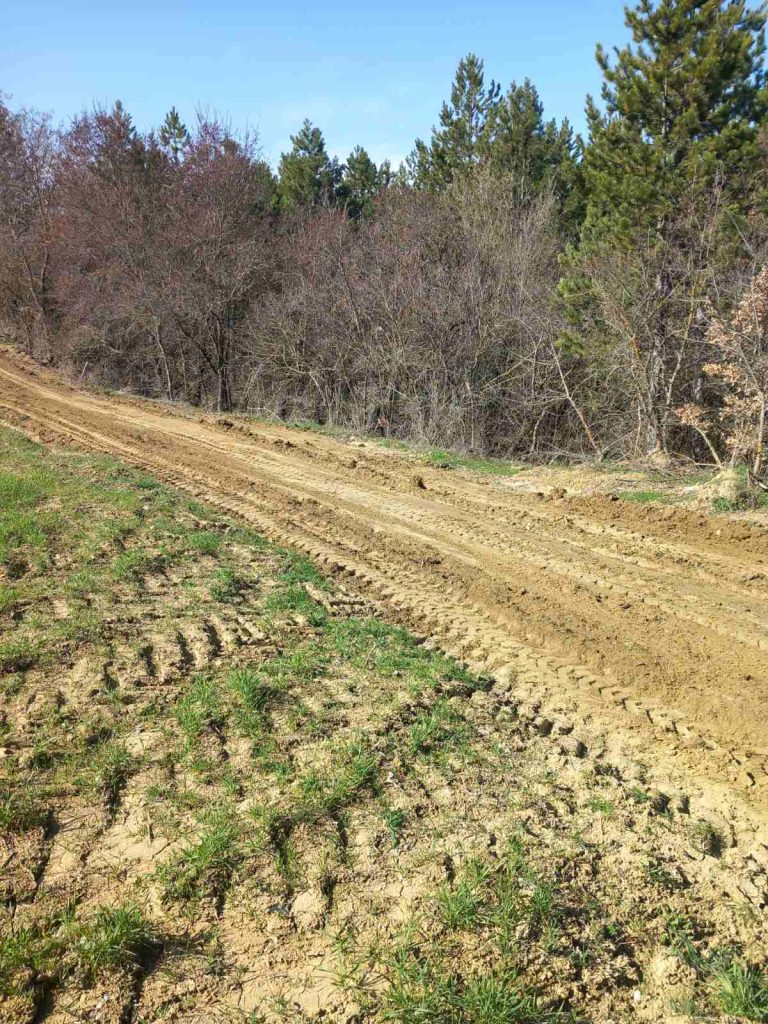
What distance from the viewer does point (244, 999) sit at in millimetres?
2660

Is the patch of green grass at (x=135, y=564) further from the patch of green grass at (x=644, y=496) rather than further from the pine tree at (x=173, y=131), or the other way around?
the pine tree at (x=173, y=131)

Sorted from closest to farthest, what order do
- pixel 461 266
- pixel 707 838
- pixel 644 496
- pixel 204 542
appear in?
1. pixel 707 838
2. pixel 204 542
3. pixel 644 496
4. pixel 461 266

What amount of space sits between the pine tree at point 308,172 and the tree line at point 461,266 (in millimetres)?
130

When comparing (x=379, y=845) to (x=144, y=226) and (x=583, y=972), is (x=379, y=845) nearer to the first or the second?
(x=583, y=972)

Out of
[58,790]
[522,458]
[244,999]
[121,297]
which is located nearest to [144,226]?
[121,297]

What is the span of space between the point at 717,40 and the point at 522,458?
8820mm

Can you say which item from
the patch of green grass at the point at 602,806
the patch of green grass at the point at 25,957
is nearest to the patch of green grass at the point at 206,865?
the patch of green grass at the point at 25,957

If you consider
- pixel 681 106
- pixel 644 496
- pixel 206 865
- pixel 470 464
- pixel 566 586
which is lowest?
pixel 206 865

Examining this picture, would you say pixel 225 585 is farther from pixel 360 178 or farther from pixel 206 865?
pixel 360 178

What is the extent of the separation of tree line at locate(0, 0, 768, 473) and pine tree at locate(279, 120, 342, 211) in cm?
13

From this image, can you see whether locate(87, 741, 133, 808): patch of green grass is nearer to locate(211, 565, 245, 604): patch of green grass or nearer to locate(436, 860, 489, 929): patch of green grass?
locate(436, 860, 489, 929): patch of green grass

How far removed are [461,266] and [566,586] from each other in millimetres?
13863

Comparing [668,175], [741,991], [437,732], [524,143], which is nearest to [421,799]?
[437,732]

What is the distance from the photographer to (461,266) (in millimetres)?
18312
